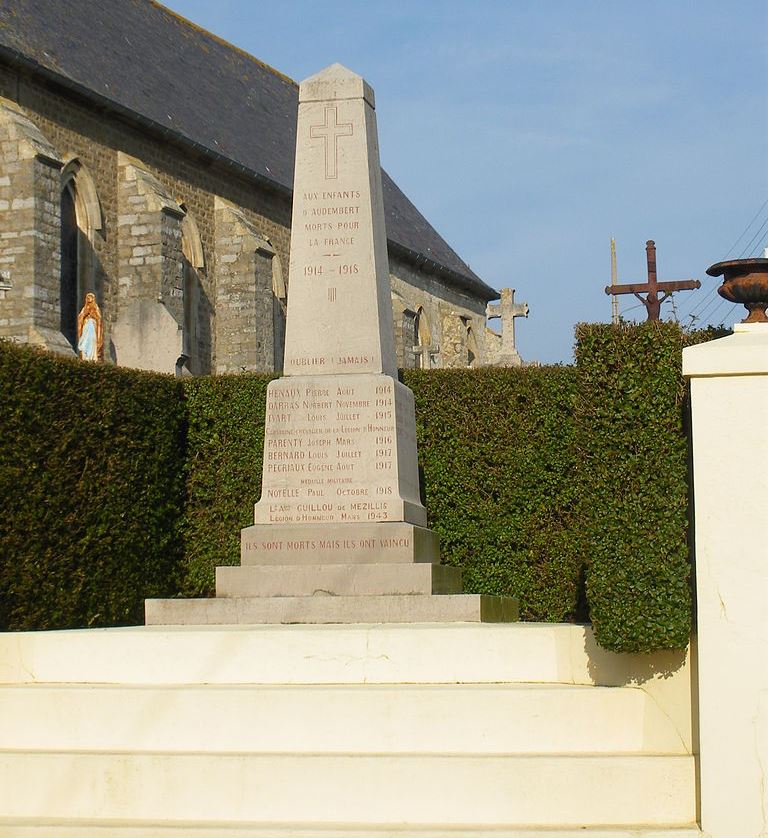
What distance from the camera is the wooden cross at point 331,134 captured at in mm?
10078

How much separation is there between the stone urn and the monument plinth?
273 cm

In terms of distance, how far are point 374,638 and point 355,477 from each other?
2.42 metres

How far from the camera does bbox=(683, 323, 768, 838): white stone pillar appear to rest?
6195mm

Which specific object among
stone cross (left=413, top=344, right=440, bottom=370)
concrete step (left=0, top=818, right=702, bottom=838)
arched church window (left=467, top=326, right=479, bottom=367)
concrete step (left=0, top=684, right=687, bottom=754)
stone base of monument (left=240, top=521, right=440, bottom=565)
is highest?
arched church window (left=467, top=326, right=479, bottom=367)

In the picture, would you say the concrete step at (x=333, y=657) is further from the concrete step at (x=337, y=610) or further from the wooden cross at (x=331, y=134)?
the wooden cross at (x=331, y=134)

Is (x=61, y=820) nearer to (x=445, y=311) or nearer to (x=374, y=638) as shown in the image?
(x=374, y=638)

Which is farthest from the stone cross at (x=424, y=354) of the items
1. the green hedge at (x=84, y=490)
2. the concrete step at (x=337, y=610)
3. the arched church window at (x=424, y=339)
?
the concrete step at (x=337, y=610)

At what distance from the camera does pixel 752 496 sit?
6.35 m

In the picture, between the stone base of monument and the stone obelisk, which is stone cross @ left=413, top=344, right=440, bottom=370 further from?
the stone base of monument

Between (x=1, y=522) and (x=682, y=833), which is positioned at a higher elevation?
(x=1, y=522)

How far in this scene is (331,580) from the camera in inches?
363

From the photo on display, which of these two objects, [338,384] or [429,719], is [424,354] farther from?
[429,719]

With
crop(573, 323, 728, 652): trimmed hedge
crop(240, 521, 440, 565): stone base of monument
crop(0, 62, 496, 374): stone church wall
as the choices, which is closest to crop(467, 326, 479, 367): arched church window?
crop(0, 62, 496, 374): stone church wall

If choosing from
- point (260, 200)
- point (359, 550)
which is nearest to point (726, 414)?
point (359, 550)
